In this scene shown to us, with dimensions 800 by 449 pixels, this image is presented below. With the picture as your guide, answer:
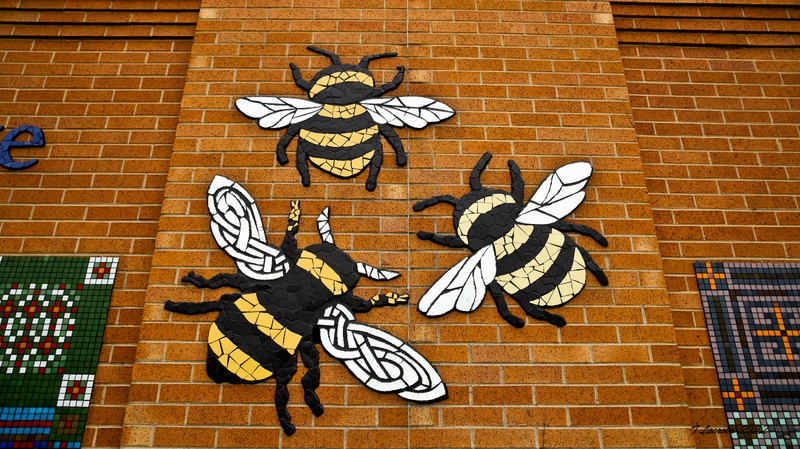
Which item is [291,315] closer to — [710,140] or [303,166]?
[303,166]

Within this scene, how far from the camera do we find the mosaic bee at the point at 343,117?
3.07 metres

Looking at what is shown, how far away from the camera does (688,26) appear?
3674mm

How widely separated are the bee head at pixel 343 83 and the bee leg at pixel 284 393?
1346 mm

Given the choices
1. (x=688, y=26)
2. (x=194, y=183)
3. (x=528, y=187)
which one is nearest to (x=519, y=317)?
(x=528, y=187)

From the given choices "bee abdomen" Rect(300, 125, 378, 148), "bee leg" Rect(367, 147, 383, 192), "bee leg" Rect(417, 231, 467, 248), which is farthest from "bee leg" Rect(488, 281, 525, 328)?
"bee abdomen" Rect(300, 125, 378, 148)

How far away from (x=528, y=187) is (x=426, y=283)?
2.32 ft

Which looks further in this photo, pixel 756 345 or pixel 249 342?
pixel 756 345

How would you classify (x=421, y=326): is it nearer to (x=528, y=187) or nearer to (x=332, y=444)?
(x=332, y=444)

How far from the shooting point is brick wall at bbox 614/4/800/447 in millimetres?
3078

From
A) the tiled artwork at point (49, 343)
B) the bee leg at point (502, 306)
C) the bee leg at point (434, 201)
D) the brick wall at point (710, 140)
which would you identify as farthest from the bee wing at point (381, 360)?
the brick wall at point (710, 140)

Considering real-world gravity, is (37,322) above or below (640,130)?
below

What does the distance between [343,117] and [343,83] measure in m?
0.21

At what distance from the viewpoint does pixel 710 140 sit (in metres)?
3.42

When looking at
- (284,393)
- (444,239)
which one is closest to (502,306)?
(444,239)
